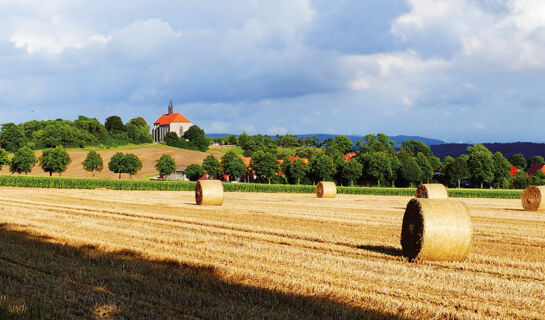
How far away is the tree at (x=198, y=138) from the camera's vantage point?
182500 millimetres

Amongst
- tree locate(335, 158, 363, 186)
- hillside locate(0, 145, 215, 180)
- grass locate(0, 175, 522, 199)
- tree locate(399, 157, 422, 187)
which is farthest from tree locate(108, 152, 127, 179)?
tree locate(399, 157, 422, 187)

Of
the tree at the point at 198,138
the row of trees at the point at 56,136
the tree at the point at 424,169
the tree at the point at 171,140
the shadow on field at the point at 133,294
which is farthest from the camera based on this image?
the tree at the point at 198,138

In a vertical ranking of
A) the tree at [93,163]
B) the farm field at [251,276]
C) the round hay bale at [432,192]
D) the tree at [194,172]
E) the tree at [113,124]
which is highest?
the tree at [113,124]

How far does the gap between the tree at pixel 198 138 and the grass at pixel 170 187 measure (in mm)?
111619

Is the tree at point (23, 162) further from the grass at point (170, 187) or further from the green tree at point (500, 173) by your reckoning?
the green tree at point (500, 173)

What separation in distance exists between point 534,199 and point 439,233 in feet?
80.2

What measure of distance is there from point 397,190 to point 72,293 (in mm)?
63246

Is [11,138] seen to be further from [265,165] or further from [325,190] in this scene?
[325,190]

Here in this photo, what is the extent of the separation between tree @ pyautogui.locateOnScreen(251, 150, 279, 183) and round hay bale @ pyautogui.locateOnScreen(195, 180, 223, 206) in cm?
7274

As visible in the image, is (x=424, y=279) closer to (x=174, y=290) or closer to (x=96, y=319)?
(x=174, y=290)

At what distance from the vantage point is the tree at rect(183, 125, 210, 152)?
599ft

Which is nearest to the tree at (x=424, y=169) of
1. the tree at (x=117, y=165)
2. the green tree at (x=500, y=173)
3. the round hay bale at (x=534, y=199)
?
the green tree at (x=500, y=173)

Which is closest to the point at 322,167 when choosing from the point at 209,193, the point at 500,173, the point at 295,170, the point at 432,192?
the point at 295,170

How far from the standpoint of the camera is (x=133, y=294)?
880 cm
